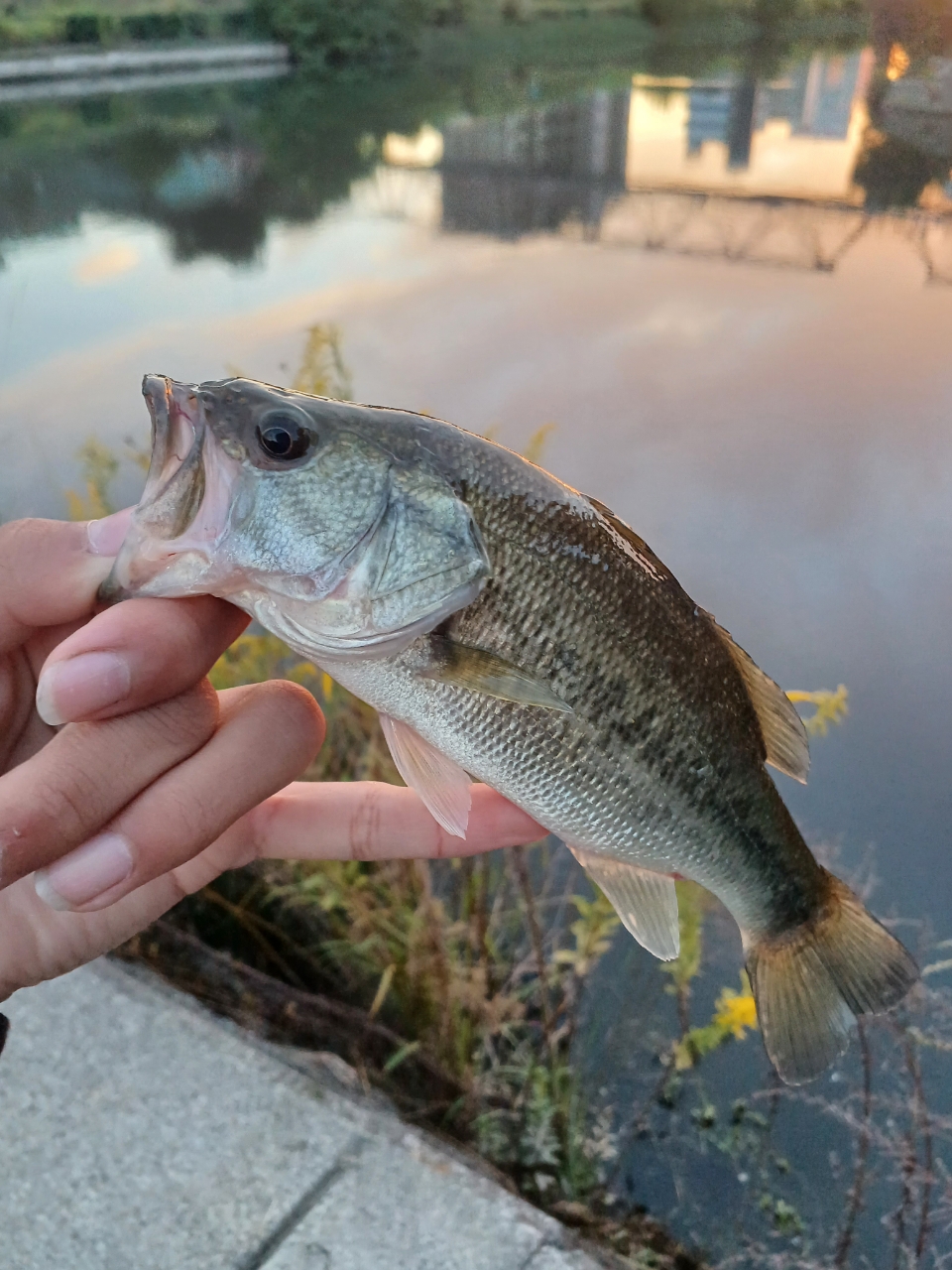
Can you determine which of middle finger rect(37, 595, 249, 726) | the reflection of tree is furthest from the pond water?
middle finger rect(37, 595, 249, 726)

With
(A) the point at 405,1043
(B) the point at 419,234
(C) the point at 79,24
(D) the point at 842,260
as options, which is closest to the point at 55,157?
(C) the point at 79,24

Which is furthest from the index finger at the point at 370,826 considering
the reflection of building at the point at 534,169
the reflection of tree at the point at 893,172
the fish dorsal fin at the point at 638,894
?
the reflection of tree at the point at 893,172

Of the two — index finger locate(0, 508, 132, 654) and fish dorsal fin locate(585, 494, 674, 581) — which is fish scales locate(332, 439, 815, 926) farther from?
index finger locate(0, 508, 132, 654)

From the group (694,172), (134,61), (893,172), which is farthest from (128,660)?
(134,61)

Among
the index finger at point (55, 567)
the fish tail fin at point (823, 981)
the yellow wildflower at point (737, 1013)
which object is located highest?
the index finger at point (55, 567)

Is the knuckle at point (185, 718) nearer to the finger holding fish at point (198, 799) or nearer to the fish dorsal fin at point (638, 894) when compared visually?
the finger holding fish at point (198, 799)

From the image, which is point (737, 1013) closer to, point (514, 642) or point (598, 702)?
point (598, 702)
